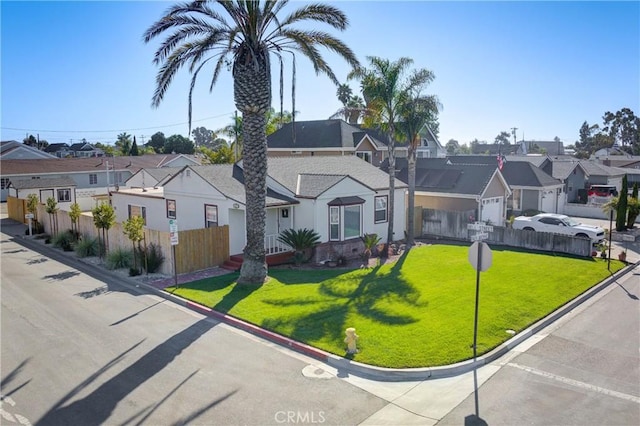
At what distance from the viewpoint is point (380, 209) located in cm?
2578

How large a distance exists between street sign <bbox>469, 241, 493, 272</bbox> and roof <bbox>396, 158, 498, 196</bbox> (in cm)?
1964

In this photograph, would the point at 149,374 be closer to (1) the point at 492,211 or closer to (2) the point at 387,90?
(2) the point at 387,90

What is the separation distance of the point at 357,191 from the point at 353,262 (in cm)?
392

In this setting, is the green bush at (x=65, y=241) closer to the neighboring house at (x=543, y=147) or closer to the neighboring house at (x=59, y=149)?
the neighboring house at (x=59, y=149)

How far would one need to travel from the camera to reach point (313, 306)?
14.7m

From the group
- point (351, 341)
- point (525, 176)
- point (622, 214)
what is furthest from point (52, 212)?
point (622, 214)

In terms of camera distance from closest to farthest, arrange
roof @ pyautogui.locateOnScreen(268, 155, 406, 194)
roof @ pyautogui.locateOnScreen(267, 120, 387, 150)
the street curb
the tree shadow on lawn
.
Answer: the street curb < the tree shadow on lawn < roof @ pyautogui.locateOnScreen(268, 155, 406, 194) < roof @ pyautogui.locateOnScreen(267, 120, 387, 150)

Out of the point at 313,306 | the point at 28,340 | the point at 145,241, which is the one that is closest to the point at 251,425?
the point at 313,306

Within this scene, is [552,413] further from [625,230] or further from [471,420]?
[625,230]

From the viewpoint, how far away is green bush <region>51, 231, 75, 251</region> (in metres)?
25.2

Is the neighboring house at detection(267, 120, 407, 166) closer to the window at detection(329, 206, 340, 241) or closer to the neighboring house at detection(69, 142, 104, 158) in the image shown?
the window at detection(329, 206, 340, 241)

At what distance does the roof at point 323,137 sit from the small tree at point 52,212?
64.2ft

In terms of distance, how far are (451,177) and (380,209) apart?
9.09 m

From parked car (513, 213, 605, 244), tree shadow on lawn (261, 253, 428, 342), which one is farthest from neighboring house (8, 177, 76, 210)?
parked car (513, 213, 605, 244)
